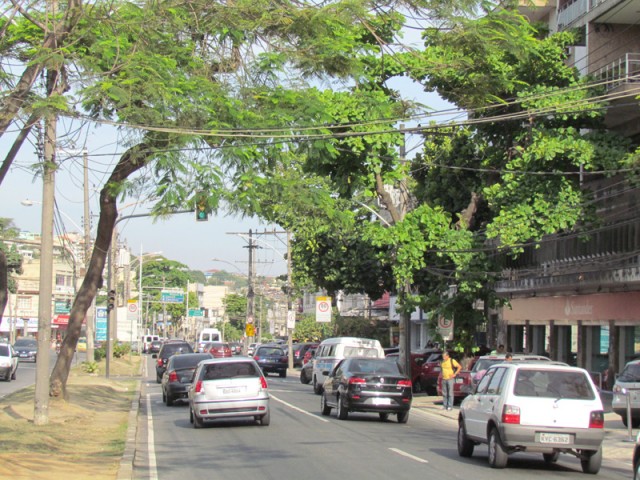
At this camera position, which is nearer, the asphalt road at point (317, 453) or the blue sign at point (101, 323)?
the asphalt road at point (317, 453)

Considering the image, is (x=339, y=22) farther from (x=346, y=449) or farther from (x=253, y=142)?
(x=346, y=449)

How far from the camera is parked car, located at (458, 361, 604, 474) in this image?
1374 cm

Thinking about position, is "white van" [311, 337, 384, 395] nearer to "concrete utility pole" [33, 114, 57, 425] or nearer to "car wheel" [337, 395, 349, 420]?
"car wheel" [337, 395, 349, 420]

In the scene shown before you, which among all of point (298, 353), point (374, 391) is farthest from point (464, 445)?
point (298, 353)

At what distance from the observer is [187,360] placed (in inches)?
1146

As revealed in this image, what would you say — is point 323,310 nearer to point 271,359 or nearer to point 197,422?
point 271,359

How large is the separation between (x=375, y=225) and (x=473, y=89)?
432 inches

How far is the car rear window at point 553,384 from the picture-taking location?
46.0ft

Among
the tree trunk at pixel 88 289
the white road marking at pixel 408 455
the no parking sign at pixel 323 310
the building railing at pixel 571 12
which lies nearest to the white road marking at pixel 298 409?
the tree trunk at pixel 88 289

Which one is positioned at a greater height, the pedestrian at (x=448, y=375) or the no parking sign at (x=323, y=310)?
the no parking sign at (x=323, y=310)

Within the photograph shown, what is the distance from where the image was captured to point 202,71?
1631cm

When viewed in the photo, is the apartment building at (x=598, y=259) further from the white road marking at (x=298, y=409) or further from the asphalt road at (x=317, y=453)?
the asphalt road at (x=317, y=453)

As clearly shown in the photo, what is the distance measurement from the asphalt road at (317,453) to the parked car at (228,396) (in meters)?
0.36

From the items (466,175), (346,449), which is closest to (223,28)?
(346,449)
